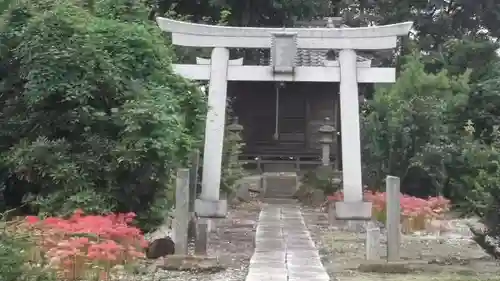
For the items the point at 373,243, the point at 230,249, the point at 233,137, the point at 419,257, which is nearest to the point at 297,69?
the point at 230,249

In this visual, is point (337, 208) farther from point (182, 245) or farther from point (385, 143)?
point (385, 143)

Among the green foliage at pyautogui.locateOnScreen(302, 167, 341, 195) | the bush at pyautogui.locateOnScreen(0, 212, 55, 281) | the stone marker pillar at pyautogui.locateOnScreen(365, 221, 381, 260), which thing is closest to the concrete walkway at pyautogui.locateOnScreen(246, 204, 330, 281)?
the stone marker pillar at pyautogui.locateOnScreen(365, 221, 381, 260)

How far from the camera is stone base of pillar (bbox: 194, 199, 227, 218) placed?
40.8 feet

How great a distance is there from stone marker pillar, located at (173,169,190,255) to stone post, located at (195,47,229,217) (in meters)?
2.43

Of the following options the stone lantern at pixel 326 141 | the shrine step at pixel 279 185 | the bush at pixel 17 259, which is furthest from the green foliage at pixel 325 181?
the bush at pixel 17 259

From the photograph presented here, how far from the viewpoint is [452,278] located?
8750 mm

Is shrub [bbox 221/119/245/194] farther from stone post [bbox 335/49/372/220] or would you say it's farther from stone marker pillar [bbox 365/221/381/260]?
stone marker pillar [bbox 365/221/381/260]

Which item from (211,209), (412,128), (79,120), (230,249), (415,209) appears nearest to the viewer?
(79,120)

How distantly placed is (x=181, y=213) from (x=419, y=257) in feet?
11.6

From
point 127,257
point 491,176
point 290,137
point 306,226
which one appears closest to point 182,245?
point 127,257

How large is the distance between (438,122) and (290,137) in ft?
27.6

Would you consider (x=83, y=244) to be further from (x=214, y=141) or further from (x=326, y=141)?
(x=326, y=141)

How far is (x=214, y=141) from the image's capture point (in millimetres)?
12977

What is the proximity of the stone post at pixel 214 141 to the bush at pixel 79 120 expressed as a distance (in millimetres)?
1212
